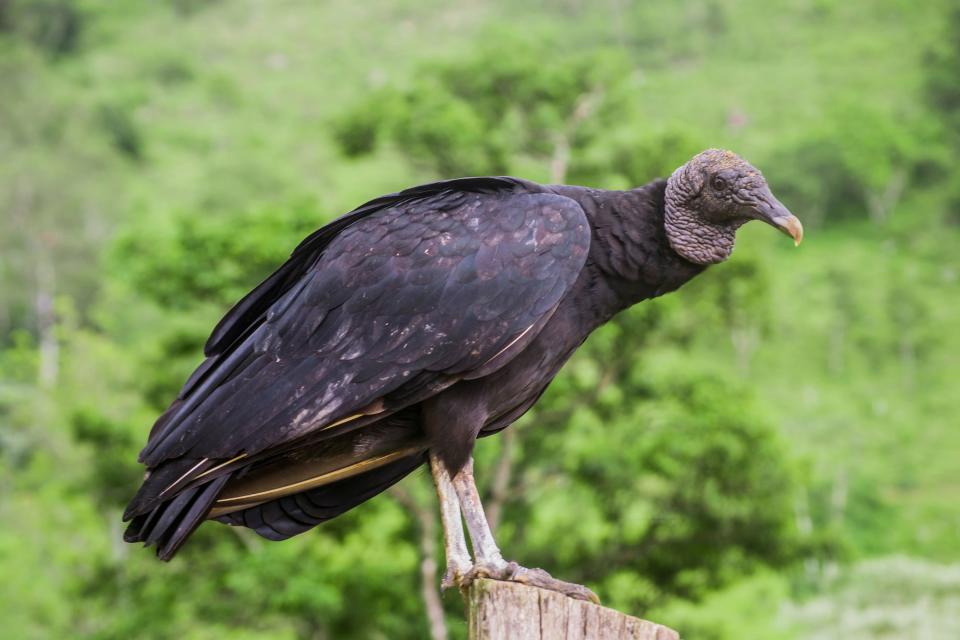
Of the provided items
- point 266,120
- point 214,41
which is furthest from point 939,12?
point 214,41

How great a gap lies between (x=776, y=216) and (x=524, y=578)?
3.91ft

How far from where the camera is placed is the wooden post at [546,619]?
2.93 m

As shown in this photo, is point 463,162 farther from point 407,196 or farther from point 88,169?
point 88,169

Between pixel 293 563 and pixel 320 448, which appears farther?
pixel 293 563

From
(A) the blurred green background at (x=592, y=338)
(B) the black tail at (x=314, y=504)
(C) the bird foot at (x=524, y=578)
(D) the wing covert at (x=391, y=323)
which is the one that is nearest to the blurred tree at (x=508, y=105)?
(A) the blurred green background at (x=592, y=338)

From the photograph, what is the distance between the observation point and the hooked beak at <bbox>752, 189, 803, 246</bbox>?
322 centimetres

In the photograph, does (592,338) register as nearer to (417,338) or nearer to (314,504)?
(314,504)

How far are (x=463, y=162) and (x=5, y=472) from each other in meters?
16.9

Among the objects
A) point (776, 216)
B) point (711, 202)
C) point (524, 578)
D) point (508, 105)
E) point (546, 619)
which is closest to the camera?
point (546, 619)

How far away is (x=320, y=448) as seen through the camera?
3395 millimetres

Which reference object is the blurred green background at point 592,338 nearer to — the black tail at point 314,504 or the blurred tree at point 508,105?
the blurred tree at point 508,105

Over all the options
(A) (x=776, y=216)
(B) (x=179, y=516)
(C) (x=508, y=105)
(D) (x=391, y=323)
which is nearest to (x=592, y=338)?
(C) (x=508, y=105)

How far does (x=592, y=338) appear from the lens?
12625 mm

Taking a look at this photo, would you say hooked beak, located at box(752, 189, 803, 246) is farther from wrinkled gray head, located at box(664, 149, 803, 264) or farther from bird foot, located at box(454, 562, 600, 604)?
bird foot, located at box(454, 562, 600, 604)
